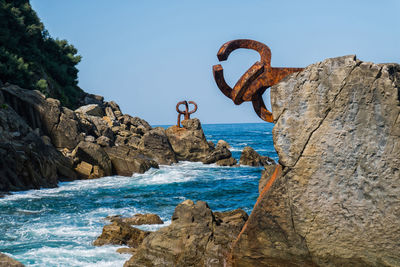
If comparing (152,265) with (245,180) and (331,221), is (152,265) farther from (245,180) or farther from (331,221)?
(245,180)

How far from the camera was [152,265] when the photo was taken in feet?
16.3

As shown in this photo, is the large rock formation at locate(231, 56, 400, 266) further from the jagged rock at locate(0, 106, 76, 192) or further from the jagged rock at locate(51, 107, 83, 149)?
the jagged rock at locate(51, 107, 83, 149)

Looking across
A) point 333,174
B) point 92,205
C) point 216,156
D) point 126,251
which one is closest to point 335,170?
point 333,174

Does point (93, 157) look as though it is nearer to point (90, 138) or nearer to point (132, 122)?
point (90, 138)

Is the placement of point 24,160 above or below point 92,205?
above

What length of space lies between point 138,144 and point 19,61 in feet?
27.6

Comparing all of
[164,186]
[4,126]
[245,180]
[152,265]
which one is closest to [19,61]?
[4,126]

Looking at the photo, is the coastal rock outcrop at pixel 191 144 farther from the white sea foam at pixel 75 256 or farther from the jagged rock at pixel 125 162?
the white sea foam at pixel 75 256

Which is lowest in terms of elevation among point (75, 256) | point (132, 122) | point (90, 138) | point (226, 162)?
point (226, 162)

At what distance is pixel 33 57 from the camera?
95.2 feet

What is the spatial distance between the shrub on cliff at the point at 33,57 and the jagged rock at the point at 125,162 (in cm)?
855

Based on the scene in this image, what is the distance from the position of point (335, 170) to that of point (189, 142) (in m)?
21.6

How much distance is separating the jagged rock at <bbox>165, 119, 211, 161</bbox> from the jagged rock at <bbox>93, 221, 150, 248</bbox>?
1797 centimetres

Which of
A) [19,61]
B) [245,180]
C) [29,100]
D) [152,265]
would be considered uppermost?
[19,61]
